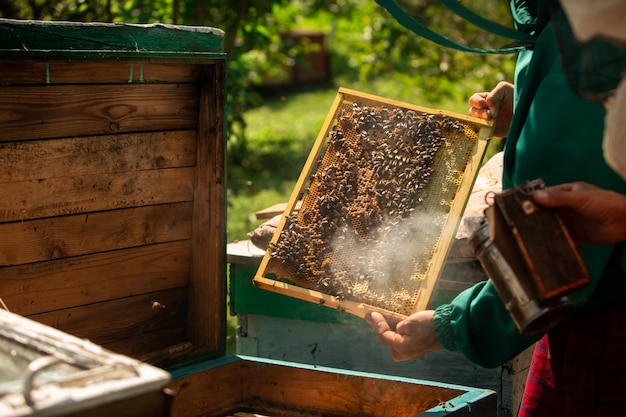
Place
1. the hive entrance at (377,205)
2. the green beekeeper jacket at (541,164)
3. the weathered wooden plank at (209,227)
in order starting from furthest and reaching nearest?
the weathered wooden plank at (209,227)
the hive entrance at (377,205)
the green beekeeper jacket at (541,164)

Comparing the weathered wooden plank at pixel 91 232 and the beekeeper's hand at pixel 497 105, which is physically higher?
the beekeeper's hand at pixel 497 105

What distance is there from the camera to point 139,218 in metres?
2.83

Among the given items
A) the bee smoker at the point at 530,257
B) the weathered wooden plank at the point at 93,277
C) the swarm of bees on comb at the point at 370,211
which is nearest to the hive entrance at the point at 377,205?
the swarm of bees on comb at the point at 370,211

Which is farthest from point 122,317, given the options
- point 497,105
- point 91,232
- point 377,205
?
point 497,105

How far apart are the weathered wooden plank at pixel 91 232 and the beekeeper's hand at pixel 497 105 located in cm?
108

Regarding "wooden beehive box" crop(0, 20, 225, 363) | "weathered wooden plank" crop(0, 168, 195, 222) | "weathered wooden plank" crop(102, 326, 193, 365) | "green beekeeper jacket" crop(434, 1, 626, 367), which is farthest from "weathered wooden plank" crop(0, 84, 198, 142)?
"green beekeeper jacket" crop(434, 1, 626, 367)

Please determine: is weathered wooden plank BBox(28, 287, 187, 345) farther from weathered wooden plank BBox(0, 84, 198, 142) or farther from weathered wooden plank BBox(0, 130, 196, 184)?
weathered wooden plank BBox(0, 84, 198, 142)

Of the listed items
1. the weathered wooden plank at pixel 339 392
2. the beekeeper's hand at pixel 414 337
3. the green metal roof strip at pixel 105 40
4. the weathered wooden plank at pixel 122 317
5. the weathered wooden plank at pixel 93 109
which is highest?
the green metal roof strip at pixel 105 40

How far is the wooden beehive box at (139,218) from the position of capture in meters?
2.50

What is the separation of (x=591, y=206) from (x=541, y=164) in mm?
198

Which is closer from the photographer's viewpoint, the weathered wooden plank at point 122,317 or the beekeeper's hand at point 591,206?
the beekeeper's hand at point 591,206

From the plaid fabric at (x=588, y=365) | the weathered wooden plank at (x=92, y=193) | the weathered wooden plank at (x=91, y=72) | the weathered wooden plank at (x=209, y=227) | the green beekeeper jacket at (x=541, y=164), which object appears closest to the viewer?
the green beekeeper jacket at (x=541, y=164)

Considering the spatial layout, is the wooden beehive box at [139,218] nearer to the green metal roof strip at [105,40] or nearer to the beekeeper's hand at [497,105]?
the green metal roof strip at [105,40]

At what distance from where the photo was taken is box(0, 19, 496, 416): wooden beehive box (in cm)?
250
